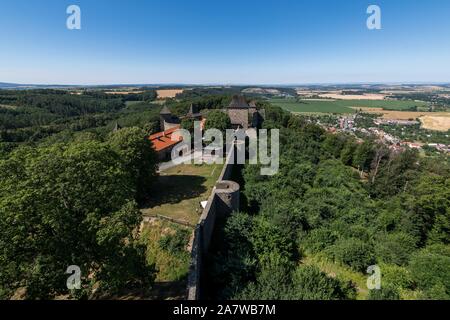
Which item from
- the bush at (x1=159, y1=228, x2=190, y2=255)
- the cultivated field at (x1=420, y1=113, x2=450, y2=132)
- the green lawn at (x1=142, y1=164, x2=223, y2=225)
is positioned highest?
the cultivated field at (x1=420, y1=113, x2=450, y2=132)

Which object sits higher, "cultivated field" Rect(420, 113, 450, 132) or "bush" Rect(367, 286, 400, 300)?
"cultivated field" Rect(420, 113, 450, 132)

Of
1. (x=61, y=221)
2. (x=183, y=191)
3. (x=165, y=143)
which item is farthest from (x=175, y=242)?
(x=165, y=143)

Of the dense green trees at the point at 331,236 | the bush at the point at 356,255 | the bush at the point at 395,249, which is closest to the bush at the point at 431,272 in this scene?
the dense green trees at the point at 331,236

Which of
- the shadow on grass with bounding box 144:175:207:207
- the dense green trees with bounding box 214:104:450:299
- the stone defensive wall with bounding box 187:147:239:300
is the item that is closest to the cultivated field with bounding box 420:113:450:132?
the dense green trees with bounding box 214:104:450:299

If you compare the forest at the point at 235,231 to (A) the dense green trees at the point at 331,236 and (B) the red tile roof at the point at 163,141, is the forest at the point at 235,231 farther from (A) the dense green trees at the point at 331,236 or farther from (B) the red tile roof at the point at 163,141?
(B) the red tile roof at the point at 163,141

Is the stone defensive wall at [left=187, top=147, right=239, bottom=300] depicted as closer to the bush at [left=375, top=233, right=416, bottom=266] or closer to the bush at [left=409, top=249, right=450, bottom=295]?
the bush at [left=375, top=233, right=416, bottom=266]

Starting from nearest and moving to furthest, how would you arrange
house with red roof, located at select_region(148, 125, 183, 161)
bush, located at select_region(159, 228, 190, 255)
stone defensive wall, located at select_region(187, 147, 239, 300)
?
stone defensive wall, located at select_region(187, 147, 239, 300) → bush, located at select_region(159, 228, 190, 255) → house with red roof, located at select_region(148, 125, 183, 161)

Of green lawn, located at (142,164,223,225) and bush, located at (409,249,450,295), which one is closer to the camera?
bush, located at (409,249,450,295)
